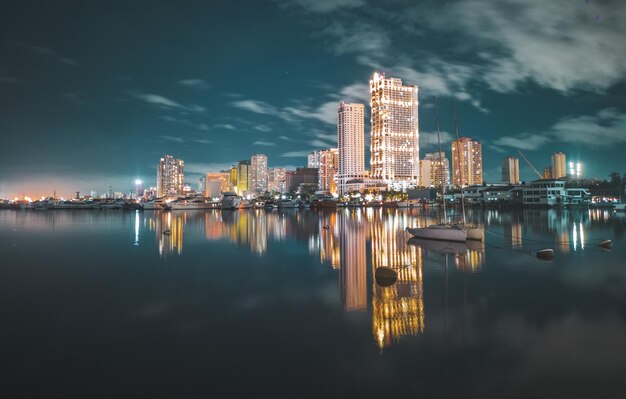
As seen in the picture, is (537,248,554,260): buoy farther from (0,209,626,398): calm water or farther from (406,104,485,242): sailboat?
(406,104,485,242): sailboat

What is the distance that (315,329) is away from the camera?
11617 mm

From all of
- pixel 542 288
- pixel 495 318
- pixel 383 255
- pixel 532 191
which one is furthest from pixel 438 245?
pixel 532 191

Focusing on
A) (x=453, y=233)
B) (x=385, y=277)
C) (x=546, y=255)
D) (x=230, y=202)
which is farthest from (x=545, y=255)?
(x=230, y=202)

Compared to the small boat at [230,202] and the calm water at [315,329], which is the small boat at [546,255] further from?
the small boat at [230,202]

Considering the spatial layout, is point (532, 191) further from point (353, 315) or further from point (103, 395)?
point (103, 395)

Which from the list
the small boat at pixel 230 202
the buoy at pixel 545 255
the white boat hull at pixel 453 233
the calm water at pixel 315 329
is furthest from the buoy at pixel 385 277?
the small boat at pixel 230 202

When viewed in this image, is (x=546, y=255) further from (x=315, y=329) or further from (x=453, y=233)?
(x=315, y=329)

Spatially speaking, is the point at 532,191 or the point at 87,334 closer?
the point at 87,334

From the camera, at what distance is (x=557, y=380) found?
846cm

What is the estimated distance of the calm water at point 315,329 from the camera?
838cm

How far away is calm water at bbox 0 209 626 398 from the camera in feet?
27.5

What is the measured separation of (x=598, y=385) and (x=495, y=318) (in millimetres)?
4309

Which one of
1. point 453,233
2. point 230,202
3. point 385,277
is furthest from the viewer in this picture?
point 230,202

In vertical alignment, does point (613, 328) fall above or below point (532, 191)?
below
